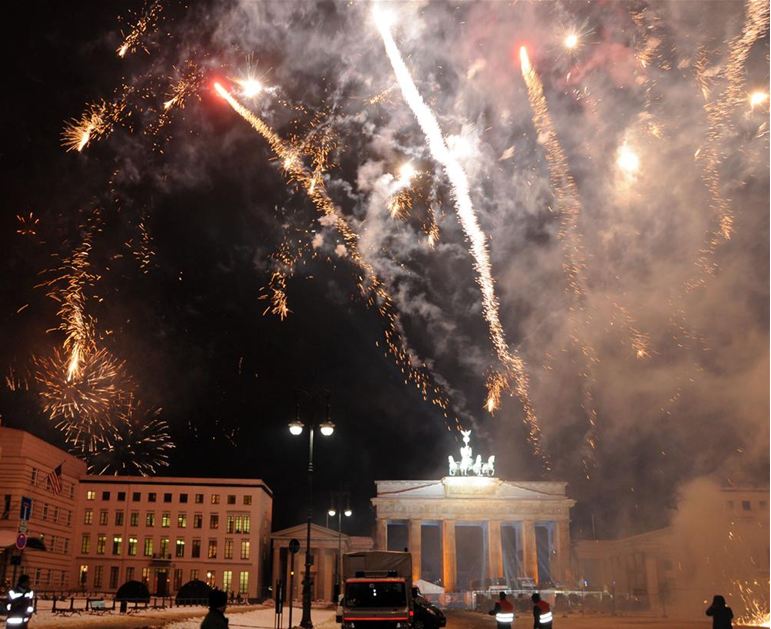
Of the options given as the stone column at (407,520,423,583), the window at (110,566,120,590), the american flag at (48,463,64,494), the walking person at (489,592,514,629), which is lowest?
the window at (110,566,120,590)

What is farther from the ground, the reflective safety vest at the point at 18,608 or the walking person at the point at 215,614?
the walking person at the point at 215,614

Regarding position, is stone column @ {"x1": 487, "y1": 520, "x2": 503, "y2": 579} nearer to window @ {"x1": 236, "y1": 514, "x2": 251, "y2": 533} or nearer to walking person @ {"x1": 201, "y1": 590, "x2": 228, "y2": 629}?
window @ {"x1": 236, "y1": 514, "x2": 251, "y2": 533}

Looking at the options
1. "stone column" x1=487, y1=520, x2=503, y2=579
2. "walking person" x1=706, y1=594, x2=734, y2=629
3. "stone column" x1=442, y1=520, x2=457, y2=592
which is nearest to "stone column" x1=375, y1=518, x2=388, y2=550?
"stone column" x1=442, y1=520, x2=457, y2=592

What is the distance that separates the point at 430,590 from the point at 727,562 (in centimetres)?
2828

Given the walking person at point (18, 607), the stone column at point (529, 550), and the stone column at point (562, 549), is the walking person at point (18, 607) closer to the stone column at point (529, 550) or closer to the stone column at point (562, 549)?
the stone column at point (562, 549)

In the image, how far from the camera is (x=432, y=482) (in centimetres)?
9900

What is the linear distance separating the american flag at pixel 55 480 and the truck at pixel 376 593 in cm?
5137

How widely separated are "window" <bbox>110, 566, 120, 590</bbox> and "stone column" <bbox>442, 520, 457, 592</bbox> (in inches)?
1505

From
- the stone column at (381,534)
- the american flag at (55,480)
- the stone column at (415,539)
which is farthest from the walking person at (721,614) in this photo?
the stone column at (381,534)

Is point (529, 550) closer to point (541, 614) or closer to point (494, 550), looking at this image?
point (494, 550)

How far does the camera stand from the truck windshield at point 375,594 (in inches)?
959

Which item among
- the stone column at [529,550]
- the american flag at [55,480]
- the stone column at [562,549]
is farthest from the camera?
the stone column at [529,550]

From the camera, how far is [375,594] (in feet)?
80.5

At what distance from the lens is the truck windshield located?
24.4m
